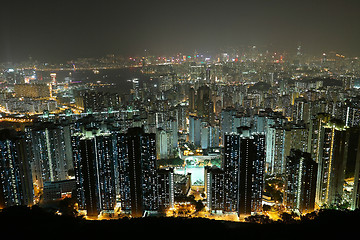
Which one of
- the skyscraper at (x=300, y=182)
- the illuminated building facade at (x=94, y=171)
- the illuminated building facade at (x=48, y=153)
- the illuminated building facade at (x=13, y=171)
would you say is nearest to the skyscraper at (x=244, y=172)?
the skyscraper at (x=300, y=182)

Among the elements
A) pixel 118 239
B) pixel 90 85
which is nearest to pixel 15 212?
pixel 118 239

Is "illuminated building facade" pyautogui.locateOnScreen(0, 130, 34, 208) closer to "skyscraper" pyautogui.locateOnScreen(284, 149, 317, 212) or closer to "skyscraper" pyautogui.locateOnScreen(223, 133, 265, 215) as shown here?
"skyscraper" pyautogui.locateOnScreen(223, 133, 265, 215)

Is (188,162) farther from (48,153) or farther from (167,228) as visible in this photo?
(167,228)

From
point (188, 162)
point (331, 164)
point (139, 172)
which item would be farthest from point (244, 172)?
point (188, 162)

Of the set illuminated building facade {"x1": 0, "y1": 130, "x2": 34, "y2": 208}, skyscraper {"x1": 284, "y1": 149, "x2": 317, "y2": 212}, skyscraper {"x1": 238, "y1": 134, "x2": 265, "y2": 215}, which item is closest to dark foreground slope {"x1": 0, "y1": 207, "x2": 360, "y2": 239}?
skyscraper {"x1": 284, "y1": 149, "x2": 317, "y2": 212}

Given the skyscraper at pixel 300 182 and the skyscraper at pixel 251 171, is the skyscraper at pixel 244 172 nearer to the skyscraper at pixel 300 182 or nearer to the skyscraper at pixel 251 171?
the skyscraper at pixel 251 171

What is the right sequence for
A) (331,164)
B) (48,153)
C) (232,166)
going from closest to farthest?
Result: (232,166) → (331,164) → (48,153)

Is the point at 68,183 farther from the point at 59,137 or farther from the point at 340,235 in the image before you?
the point at 340,235

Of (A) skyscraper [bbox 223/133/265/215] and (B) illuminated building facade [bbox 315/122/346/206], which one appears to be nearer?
(A) skyscraper [bbox 223/133/265/215]
